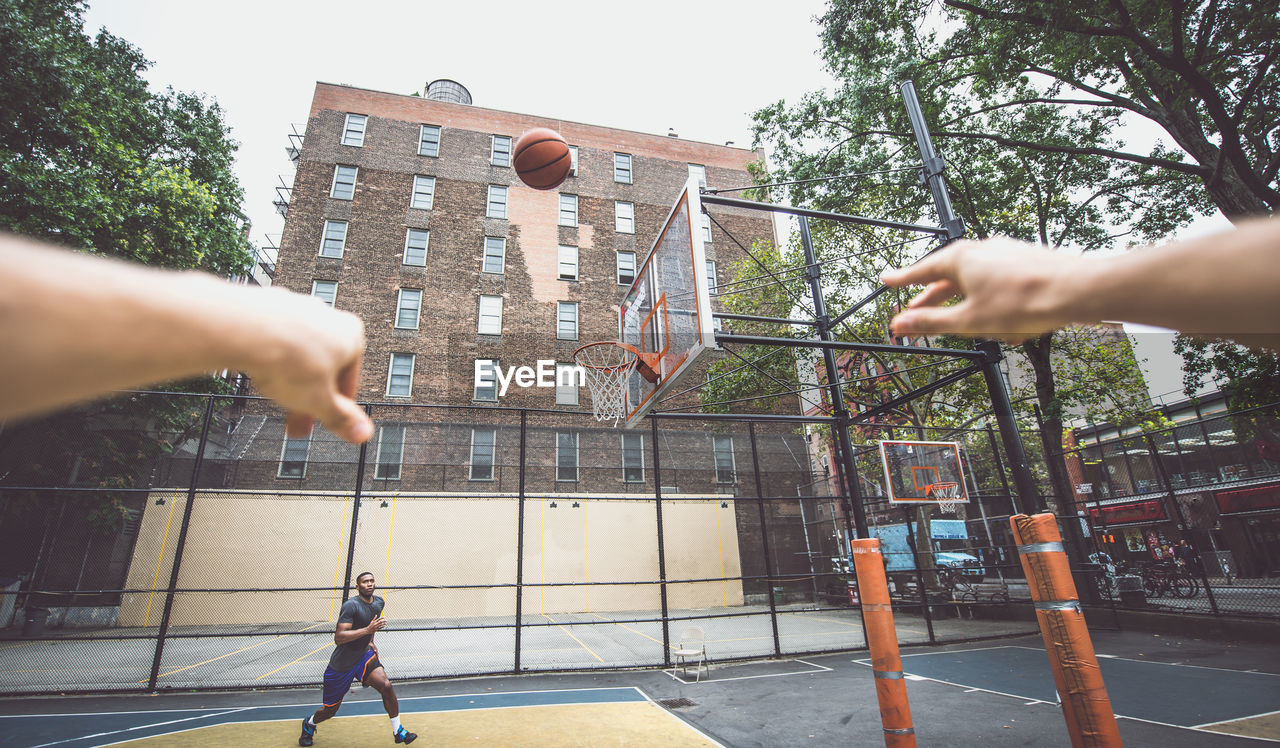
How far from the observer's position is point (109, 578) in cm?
1352

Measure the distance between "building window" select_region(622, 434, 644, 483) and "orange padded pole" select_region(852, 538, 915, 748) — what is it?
16062 mm

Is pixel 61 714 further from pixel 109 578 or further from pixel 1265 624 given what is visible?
pixel 1265 624

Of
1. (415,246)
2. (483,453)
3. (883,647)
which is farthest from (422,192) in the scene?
(883,647)

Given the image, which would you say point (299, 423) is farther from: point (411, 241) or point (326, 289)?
point (411, 241)

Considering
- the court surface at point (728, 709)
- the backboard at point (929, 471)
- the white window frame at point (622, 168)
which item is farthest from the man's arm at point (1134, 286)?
the white window frame at point (622, 168)

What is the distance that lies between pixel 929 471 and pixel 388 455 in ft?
50.9

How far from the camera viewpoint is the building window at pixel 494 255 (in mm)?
24625

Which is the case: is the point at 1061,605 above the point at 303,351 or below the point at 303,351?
below

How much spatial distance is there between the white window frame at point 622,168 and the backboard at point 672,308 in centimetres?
2140

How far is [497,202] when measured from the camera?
85.3 feet

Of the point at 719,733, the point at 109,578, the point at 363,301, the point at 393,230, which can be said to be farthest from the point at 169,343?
the point at 393,230

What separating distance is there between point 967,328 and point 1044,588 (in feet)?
12.8

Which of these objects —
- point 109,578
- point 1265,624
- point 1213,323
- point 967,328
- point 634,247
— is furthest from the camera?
point 634,247

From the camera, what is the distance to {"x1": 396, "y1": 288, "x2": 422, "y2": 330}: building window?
22.8 metres
